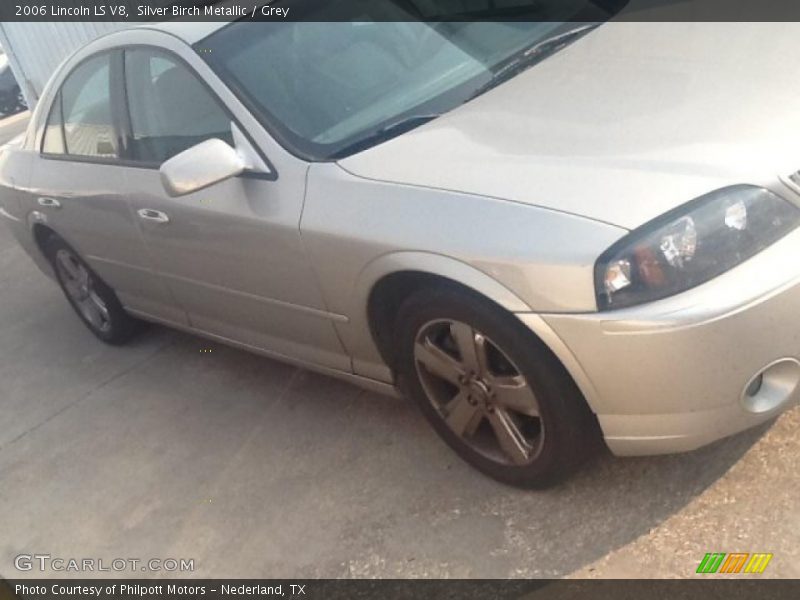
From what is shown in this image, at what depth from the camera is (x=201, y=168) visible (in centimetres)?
315

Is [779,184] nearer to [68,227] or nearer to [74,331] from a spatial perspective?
[68,227]

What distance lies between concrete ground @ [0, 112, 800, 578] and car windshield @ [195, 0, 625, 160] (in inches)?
46.4

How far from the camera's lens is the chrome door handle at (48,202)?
181 inches

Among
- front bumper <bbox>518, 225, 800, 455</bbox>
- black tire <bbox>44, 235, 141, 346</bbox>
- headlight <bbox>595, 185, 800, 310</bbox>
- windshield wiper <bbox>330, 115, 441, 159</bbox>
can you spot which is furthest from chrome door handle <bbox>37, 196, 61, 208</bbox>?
headlight <bbox>595, 185, 800, 310</bbox>

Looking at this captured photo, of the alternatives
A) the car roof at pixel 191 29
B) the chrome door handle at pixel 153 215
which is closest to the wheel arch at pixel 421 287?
the chrome door handle at pixel 153 215

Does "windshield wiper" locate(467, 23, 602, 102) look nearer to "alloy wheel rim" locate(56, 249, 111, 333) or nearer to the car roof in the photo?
the car roof

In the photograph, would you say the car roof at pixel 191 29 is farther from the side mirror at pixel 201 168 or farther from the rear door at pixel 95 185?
the side mirror at pixel 201 168

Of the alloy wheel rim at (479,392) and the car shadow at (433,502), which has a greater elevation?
the alloy wheel rim at (479,392)

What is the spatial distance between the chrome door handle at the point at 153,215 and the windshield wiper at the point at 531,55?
1.33 metres

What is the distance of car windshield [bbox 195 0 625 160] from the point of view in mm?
3240

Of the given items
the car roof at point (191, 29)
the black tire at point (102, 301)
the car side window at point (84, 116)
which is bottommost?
the black tire at point (102, 301)

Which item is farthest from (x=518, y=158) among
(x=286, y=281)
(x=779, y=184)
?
(x=286, y=281)

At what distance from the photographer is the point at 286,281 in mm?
3322

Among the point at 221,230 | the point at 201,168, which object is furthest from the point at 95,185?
the point at 201,168
